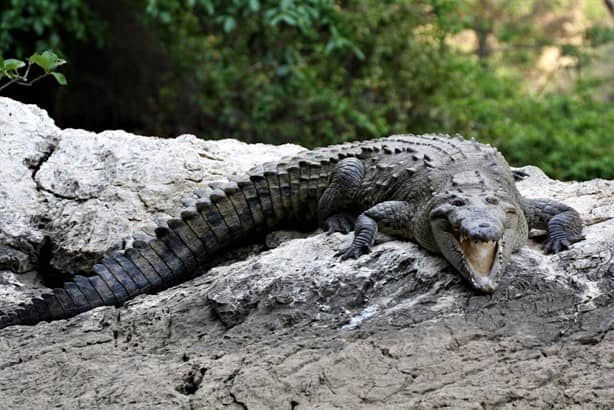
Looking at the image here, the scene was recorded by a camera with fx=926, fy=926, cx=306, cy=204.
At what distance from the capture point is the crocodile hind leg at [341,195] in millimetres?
4957

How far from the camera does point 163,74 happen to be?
10.4 meters

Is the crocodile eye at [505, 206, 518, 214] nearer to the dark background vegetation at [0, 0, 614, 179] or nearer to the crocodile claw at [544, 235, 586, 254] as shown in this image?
the crocodile claw at [544, 235, 586, 254]

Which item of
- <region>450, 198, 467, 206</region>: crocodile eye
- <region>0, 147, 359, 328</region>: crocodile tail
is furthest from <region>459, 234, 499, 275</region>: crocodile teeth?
<region>0, 147, 359, 328</region>: crocodile tail

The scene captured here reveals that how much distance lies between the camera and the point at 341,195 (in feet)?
16.3

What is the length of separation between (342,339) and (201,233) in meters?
1.47

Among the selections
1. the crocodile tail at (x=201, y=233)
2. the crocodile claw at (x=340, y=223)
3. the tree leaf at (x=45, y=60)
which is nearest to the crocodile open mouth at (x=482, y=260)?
the crocodile claw at (x=340, y=223)

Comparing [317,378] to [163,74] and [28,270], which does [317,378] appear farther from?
[163,74]

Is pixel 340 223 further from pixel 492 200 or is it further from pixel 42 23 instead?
pixel 42 23

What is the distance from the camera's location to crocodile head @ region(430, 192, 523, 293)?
3746 mm

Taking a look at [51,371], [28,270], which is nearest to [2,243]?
[28,270]

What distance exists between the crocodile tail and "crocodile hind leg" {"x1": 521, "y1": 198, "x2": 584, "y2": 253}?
113cm

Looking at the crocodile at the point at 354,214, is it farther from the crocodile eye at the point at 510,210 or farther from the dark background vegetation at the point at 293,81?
the dark background vegetation at the point at 293,81

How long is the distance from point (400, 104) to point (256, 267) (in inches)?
229

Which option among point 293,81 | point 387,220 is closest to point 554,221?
point 387,220
